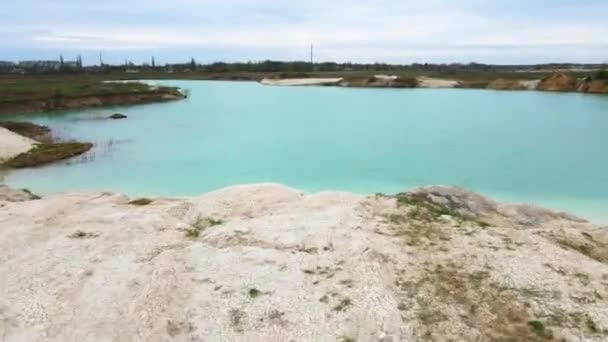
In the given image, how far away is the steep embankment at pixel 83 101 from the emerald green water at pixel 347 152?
140 inches

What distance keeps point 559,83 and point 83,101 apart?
53.7 m

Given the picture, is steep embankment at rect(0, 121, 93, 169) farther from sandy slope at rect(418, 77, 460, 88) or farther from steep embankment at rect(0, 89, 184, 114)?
sandy slope at rect(418, 77, 460, 88)

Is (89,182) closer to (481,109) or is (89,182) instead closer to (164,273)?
(164,273)

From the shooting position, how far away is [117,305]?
24.2ft

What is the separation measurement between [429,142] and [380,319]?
65.6 ft

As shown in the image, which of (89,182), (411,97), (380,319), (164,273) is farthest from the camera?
(411,97)

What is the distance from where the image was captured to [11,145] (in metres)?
21.8

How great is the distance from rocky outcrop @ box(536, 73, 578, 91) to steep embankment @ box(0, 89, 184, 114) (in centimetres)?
4447

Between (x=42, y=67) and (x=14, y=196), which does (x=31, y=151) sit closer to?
(x=14, y=196)

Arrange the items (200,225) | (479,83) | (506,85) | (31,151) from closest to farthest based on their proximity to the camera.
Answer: (200,225)
(31,151)
(506,85)
(479,83)

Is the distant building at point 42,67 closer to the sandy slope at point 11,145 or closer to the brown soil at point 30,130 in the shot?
the brown soil at point 30,130

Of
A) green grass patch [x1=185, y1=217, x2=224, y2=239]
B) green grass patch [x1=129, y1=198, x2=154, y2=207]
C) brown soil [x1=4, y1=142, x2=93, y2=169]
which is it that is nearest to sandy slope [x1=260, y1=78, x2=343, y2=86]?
brown soil [x1=4, y1=142, x2=93, y2=169]

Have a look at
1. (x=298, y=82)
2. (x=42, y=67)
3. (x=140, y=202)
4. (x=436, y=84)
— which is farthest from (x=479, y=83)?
(x=42, y=67)

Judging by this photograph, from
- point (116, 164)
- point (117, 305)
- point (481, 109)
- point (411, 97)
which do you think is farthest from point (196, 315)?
point (411, 97)
